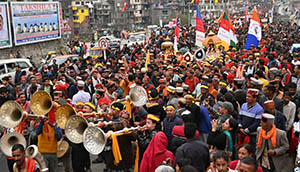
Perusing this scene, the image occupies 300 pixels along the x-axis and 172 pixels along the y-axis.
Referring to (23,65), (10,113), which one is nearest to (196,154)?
(10,113)

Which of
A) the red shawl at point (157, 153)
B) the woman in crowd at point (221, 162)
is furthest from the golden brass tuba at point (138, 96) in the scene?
the woman in crowd at point (221, 162)

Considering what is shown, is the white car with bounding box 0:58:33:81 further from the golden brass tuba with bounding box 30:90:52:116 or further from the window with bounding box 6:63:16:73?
the golden brass tuba with bounding box 30:90:52:116

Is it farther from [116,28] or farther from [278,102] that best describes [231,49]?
[116,28]

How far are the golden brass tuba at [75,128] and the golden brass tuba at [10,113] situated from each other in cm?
83

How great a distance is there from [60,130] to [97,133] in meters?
1.16

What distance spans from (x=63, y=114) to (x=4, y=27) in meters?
16.5

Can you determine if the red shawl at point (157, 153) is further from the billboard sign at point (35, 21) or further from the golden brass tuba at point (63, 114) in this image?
the billboard sign at point (35, 21)

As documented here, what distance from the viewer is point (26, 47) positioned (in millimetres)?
23000

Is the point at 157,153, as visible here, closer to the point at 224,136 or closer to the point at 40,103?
the point at 224,136

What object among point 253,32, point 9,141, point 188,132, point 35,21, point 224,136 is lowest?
point 9,141

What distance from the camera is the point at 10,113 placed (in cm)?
607

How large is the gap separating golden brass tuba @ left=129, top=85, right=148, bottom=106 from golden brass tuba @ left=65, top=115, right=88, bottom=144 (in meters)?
1.23

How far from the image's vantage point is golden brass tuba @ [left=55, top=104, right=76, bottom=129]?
236 inches

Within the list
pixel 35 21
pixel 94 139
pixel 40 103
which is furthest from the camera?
pixel 35 21
